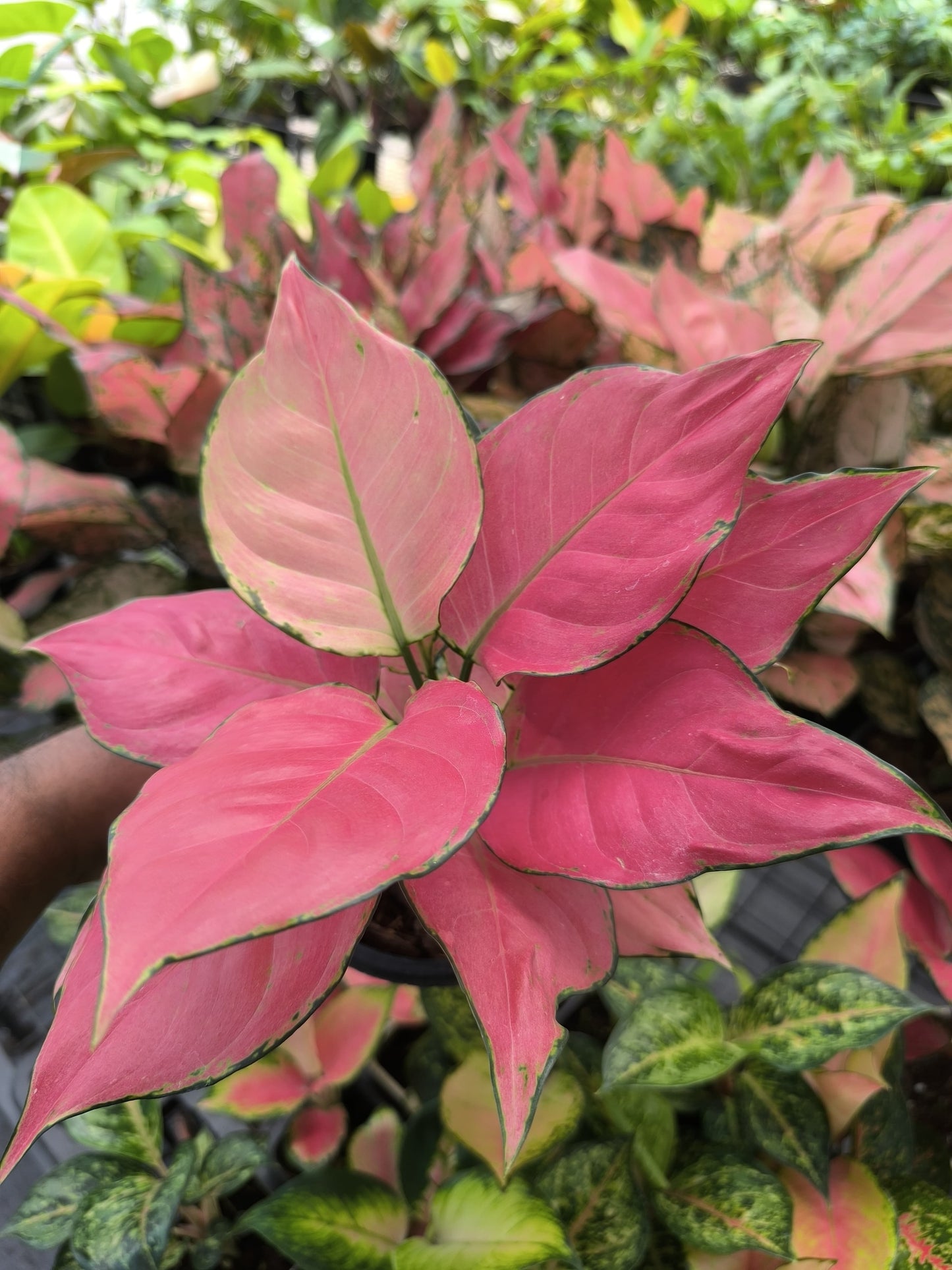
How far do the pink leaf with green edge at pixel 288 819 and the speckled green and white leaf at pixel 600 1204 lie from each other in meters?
0.34

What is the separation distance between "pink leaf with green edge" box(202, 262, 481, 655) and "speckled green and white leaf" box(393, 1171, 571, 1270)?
13.0 inches

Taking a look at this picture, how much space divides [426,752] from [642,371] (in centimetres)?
16

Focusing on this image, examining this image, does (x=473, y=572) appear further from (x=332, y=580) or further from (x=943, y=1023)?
(x=943, y=1023)

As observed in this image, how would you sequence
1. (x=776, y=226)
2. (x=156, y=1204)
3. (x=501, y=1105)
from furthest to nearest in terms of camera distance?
(x=776, y=226) < (x=156, y=1204) < (x=501, y=1105)

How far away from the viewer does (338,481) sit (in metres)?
0.32

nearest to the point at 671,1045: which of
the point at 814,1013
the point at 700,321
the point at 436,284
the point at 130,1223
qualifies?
the point at 814,1013

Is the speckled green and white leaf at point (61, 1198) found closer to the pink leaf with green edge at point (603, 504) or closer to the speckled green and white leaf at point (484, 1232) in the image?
the speckled green and white leaf at point (484, 1232)

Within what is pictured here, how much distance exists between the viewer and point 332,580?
334 millimetres

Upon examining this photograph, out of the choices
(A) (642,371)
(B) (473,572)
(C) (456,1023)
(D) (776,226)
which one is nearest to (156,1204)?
(C) (456,1023)

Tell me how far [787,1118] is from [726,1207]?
67mm

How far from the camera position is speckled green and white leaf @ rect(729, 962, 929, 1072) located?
17.7 inches

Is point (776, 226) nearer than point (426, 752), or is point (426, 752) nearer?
point (426, 752)

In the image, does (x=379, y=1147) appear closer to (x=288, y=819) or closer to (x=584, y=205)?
(x=288, y=819)

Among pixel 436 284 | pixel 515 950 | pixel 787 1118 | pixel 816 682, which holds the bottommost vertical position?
pixel 787 1118
